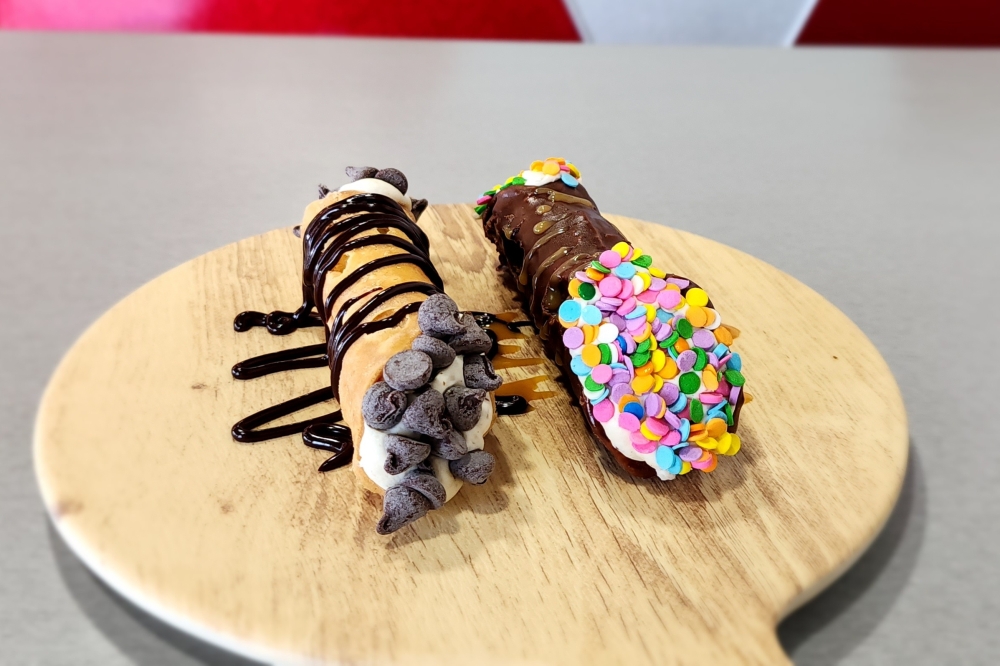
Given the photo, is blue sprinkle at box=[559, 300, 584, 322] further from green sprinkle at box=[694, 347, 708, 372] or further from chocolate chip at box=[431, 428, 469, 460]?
chocolate chip at box=[431, 428, 469, 460]

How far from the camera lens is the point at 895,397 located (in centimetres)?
217

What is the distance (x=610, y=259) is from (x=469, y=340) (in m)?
0.44

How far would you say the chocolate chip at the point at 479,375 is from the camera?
69.7 inches

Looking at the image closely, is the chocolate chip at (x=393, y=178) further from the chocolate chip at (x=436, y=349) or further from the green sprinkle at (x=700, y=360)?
the green sprinkle at (x=700, y=360)

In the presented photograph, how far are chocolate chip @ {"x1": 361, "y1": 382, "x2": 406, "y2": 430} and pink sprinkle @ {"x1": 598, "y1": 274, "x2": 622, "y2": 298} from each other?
55 centimetres

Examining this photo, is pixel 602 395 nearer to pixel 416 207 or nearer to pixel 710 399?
pixel 710 399

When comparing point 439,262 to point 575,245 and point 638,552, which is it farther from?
point 638,552

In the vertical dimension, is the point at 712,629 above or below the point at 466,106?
below

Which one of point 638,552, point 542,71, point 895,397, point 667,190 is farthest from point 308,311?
point 542,71

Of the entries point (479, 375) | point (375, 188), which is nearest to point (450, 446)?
point (479, 375)

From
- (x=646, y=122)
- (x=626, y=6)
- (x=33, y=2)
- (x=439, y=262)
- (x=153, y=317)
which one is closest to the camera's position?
(x=153, y=317)

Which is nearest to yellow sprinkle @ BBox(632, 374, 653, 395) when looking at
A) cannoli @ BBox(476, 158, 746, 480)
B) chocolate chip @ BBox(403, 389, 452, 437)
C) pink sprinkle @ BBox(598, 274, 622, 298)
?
cannoli @ BBox(476, 158, 746, 480)

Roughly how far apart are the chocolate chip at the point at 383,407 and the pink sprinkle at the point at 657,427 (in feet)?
1.80

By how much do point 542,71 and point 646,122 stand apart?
969 millimetres
